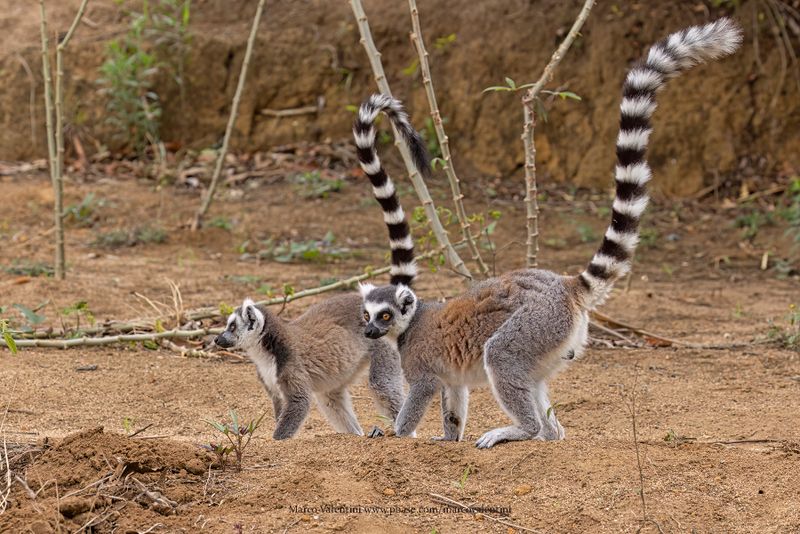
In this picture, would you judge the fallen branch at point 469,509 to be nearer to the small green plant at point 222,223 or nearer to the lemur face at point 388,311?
the lemur face at point 388,311

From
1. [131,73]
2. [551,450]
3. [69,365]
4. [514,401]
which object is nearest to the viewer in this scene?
[551,450]

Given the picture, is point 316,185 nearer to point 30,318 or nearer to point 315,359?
point 30,318

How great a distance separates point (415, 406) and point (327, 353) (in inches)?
34.9

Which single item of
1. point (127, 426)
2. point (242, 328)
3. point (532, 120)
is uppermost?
point (532, 120)

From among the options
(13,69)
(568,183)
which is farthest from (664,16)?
(13,69)

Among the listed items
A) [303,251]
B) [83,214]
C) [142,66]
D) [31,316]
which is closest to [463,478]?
[31,316]

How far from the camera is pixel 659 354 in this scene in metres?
7.08

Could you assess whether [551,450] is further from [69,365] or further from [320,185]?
[320,185]

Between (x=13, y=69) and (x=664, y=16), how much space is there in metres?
8.78

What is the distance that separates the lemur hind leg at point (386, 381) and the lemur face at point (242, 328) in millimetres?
696

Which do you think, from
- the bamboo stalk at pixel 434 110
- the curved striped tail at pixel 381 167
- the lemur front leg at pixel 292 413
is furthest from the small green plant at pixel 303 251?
the lemur front leg at pixel 292 413

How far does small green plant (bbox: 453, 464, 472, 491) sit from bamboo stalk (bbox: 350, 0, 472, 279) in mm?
2610

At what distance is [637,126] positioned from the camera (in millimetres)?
4828

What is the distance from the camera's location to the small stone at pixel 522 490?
394 cm
